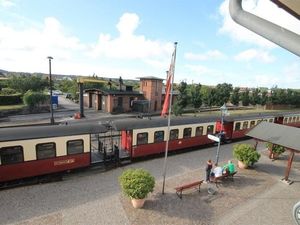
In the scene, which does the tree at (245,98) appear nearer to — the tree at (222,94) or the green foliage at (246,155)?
the tree at (222,94)

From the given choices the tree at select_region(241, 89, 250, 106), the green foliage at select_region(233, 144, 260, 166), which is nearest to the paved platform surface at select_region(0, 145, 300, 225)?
the green foliage at select_region(233, 144, 260, 166)

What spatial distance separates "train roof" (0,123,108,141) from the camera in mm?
11664

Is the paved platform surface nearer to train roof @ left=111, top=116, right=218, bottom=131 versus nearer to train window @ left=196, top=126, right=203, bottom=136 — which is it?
train roof @ left=111, top=116, right=218, bottom=131

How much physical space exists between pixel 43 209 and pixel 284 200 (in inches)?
472

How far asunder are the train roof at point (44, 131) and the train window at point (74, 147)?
55 centimetres

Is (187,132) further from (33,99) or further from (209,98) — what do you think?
(209,98)

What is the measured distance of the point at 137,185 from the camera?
9.88 metres

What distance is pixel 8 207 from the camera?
10.1 m

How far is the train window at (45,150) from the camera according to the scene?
1226 centimetres

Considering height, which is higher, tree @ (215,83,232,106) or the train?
tree @ (215,83,232,106)

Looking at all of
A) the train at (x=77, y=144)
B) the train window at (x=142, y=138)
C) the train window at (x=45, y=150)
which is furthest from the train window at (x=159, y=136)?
the train window at (x=45, y=150)

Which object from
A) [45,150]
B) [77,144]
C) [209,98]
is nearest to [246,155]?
[77,144]

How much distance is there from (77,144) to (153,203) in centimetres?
579

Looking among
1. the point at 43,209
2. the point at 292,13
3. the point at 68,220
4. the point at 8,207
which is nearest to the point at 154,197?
the point at 68,220
